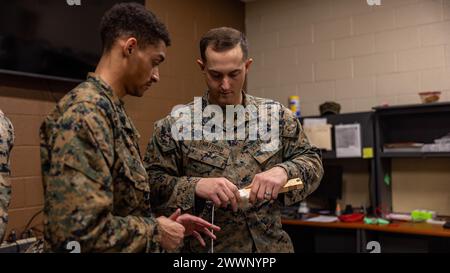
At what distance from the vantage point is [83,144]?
0.95 meters

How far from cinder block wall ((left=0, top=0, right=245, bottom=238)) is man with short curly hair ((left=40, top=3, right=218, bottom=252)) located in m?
1.53

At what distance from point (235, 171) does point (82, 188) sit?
0.76 metres

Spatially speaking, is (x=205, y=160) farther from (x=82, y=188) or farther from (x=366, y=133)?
(x=366, y=133)

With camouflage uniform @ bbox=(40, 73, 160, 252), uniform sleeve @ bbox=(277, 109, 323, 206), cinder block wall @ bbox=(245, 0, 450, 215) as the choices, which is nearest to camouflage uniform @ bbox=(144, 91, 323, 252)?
uniform sleeve @ bbox=(277, 109, 323, 206)

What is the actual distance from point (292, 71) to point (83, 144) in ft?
11.3

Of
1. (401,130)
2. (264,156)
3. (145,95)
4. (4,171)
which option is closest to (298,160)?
(264,156)

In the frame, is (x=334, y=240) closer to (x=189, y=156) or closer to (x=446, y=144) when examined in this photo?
(x=446, y=144)

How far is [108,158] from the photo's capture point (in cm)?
99

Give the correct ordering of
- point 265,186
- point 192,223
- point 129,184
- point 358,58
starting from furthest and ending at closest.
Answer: point 358,58 < point 265,186 < point 192,223 < point 129,184

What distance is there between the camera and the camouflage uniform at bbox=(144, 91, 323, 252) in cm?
154

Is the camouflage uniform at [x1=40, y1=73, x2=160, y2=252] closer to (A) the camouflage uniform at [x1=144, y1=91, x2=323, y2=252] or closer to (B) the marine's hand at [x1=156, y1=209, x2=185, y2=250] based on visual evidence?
(B) the marine's hand at [x1=156, y1=209, x2=185, y2=250]

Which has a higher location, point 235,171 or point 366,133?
point 366,133
